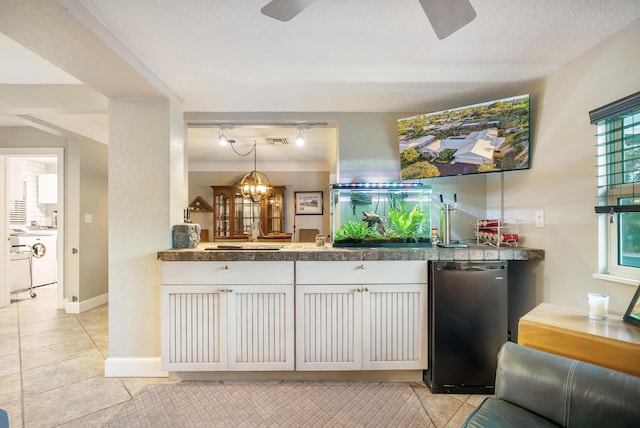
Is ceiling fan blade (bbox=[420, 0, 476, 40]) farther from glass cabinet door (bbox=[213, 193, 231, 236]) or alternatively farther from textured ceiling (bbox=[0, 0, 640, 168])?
glass cabinet door (bbox=[213, 193, 231, 236])

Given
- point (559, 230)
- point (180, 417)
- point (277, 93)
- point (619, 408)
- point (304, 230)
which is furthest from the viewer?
point (304, 230)

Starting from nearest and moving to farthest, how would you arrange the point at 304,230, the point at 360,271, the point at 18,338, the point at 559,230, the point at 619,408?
1. the point at 619,408
2. the point at 559,230
3. the point at 360,271
4. the point at 18,338
5. the point at 304,230

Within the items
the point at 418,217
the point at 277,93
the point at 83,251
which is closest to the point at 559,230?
the point at 418,217

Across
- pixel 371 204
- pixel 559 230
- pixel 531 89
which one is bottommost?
pixel 559 230

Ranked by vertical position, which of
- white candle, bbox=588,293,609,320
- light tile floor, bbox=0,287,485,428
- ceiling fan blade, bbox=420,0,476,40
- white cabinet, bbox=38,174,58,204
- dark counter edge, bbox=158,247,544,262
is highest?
ceiling fan blade, bbox=420,0,476,40

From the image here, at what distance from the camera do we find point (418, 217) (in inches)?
94.9

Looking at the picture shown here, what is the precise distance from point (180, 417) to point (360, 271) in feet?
4.86

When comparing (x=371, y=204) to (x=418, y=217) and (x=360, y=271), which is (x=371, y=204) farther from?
(x=360, y=271)

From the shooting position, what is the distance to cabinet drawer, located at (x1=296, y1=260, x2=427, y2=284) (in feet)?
6.95

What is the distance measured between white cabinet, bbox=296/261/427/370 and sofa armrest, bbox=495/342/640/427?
30.8 inches

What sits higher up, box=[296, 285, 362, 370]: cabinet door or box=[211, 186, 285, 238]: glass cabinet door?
box=[211, 186, 285, 238]: glass cabinet door

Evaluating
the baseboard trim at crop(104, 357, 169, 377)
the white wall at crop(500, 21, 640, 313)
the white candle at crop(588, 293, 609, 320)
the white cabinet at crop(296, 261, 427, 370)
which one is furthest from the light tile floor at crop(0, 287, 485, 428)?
the white wall at crop(500, 21, 640, 313)

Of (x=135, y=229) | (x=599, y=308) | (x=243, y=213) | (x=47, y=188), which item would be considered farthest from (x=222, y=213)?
(x=599, y=308)

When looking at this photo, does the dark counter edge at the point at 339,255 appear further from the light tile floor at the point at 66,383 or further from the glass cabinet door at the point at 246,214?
the glass cabinet door at the point at 246,214
